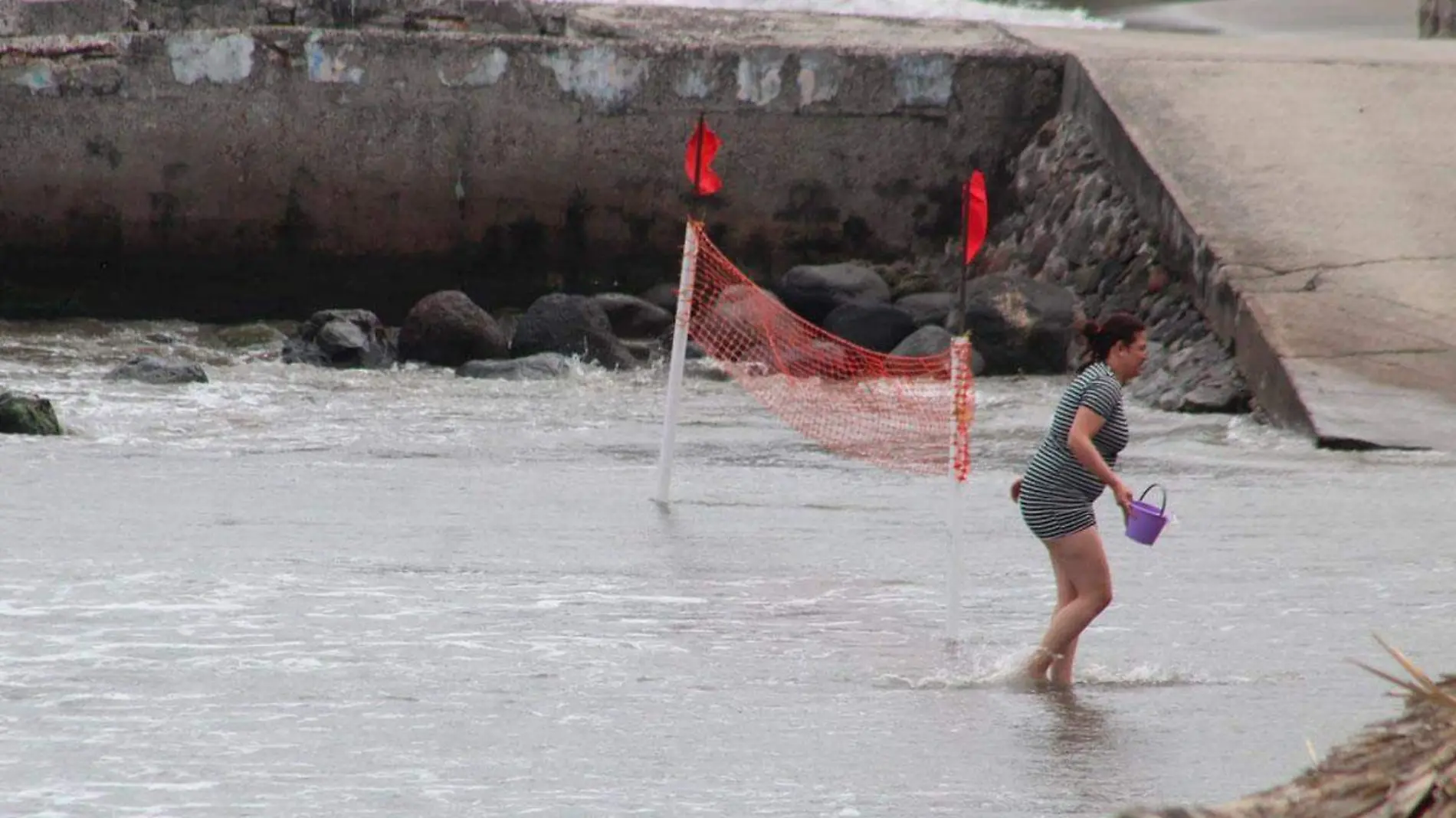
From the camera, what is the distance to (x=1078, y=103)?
21.7m

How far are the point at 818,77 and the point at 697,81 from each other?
3.68 feet

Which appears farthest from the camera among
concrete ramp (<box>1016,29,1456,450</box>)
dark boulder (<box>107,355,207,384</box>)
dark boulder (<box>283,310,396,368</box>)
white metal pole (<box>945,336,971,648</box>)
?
dark boulder (<box>283,310,396,368</box>)

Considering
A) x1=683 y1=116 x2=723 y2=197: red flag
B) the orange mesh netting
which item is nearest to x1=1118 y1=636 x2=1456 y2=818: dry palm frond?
the orange mesh netting

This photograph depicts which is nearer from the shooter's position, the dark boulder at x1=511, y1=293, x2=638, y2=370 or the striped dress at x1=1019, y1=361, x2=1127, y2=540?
the striped dress at x1=1019, y1=361, x2=1127, y2=540

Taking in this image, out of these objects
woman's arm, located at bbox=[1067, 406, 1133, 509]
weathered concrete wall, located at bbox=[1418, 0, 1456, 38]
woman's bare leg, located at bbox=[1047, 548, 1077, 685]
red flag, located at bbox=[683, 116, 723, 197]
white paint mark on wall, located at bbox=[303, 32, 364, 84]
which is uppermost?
weathered concrete wall, located at bbox=[1418, 0, 1456, 38]

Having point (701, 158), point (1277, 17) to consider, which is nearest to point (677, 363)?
point (701, 158)

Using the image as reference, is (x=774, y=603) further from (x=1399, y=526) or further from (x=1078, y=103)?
(x=1078, y=103)

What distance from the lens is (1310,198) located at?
18875mm

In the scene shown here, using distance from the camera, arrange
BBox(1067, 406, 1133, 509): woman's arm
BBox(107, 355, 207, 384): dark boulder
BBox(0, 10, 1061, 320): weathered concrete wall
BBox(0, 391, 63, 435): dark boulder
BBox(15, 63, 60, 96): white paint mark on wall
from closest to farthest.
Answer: BBox(1067, 406, 1133, 509): woman's arm
BBox(0, 391, 63, 435): dark boulder
BBox(107, 355, 207, 384): dark boulder
BBox(15, 63, 60, 96): white paint mark on wall
BBox(0, 10, 1061, 320): weathered concrete wall

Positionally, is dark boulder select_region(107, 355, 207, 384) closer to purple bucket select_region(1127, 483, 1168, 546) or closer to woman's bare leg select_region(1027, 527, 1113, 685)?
woman's bare leg select_region(1027, 527, 1113, 685)

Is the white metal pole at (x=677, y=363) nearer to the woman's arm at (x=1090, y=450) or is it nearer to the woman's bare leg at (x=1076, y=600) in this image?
the woman's bare leg at (x=1076, y=600)

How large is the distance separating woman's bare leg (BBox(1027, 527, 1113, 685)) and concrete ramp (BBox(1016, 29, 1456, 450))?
6571 millimetres

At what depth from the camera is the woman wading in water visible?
28.5 feet

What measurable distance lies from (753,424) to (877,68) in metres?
6.40
